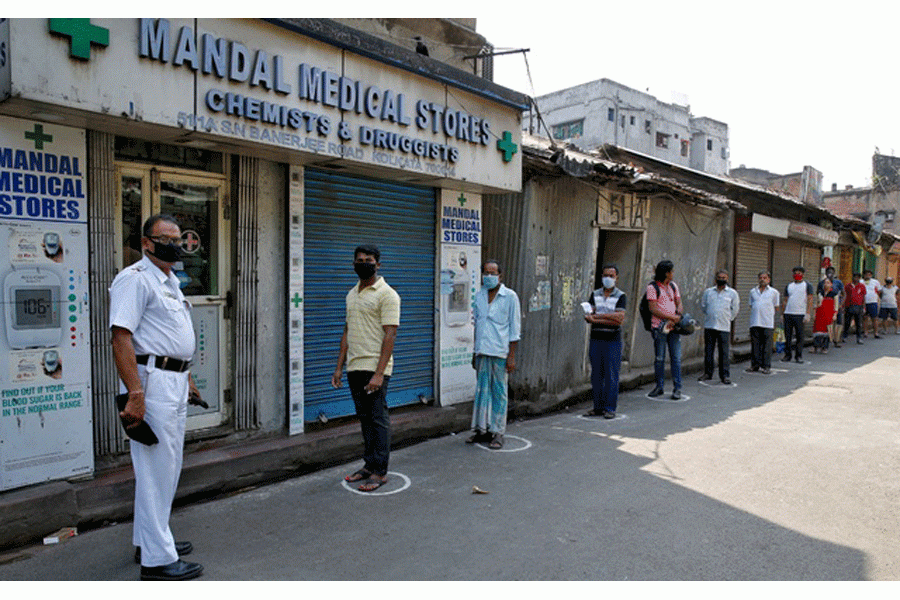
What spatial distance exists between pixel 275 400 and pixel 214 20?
3.22 meters

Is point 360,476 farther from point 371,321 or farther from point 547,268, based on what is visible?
point 547,268

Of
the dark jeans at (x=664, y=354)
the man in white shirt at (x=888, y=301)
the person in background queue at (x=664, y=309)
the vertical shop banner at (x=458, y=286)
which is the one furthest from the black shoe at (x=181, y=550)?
the man in white shirt at (x=888, y=301)

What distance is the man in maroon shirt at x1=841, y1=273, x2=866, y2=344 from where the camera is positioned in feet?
56.4

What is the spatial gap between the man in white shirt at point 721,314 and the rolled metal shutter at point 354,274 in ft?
17.3

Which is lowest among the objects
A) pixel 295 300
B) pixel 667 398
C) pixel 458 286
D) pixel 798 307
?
pixel 667 398

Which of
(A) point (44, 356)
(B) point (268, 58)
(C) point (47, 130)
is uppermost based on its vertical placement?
(B) point (268, 58)

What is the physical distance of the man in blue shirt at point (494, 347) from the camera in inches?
247

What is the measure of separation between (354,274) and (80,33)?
10.4ft

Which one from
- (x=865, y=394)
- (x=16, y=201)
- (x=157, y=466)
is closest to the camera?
(x=157, y=466)

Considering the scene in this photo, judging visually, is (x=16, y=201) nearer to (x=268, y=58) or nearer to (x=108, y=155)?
(x=108, y=155)

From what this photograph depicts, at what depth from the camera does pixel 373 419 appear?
198 inches

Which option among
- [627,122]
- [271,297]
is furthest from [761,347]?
[627,122]

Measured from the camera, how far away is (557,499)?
489 cm

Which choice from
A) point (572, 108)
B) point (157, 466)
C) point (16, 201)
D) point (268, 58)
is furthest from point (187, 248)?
point (572, 108)
